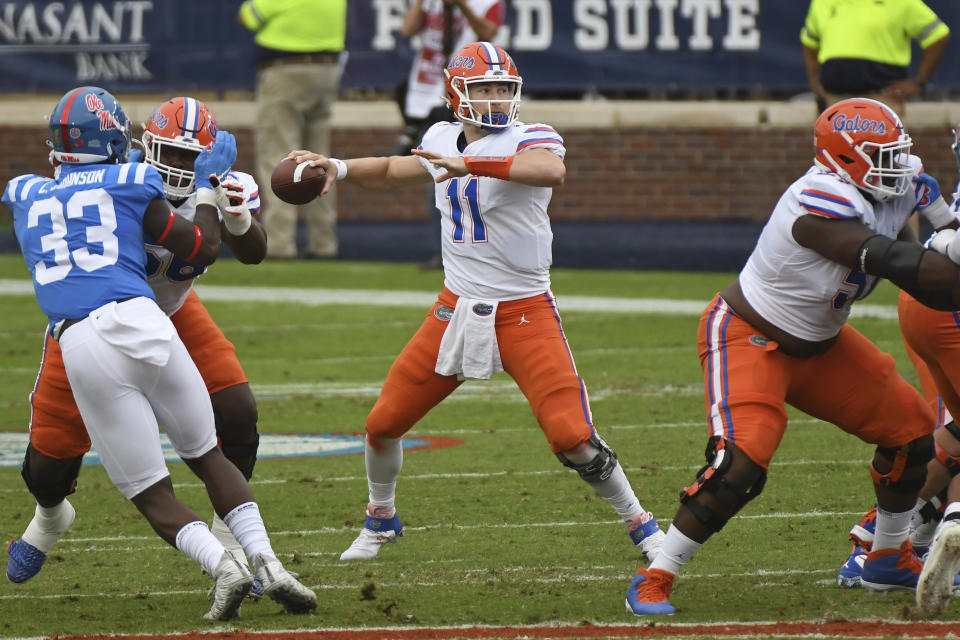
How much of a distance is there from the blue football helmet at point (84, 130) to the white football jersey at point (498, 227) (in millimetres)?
1184

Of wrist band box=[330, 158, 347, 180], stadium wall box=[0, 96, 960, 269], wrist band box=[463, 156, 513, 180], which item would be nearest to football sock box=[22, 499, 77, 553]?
wrist band box=[330, 158, 347, 180]

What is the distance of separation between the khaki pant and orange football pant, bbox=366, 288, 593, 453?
313 inches

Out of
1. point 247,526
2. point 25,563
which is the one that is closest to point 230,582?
point 247,526

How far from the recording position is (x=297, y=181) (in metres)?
5.55

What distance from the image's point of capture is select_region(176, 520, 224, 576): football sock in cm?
462

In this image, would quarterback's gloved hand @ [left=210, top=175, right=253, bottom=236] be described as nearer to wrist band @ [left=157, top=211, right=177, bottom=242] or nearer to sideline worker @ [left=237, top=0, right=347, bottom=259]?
wrist band @ [left=157, top=211, right=177, bottom=242]

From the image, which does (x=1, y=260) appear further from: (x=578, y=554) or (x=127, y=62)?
(x=578, y=554)

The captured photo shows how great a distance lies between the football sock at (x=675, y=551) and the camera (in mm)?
4781

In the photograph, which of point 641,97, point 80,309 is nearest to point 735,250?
point 641,97

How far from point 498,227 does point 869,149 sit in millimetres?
1384

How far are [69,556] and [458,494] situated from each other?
169cm

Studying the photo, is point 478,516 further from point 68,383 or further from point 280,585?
point 68,383

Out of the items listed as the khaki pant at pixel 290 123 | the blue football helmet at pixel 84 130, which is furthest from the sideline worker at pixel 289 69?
the blue football helmet at pixel 84 130

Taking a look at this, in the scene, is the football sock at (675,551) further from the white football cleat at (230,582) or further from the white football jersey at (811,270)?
the white football cleat at (230,582)
